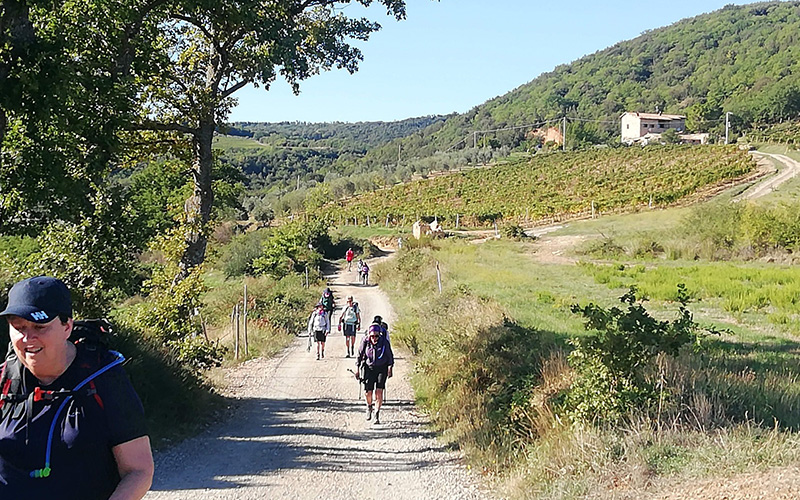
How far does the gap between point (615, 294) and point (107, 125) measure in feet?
51.3

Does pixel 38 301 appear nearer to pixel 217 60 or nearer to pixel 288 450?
pixel 288 450

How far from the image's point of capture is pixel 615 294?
20.1 meters

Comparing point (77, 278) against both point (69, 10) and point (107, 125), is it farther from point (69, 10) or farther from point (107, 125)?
point (69, 10)

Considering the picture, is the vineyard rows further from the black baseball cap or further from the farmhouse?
the black baseball cap

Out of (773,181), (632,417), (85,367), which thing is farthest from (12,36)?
(773,181)

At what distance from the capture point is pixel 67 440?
2535 mm

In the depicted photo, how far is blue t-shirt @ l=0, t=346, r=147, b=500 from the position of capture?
254 centimetres

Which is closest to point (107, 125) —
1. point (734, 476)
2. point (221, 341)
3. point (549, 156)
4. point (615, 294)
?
point (734, 476)

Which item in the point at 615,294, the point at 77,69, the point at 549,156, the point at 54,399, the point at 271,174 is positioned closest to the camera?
the point at 54,399

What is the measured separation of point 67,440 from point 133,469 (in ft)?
0.92

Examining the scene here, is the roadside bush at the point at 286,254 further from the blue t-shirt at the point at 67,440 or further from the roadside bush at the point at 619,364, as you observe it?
the blue t-shirt at the point at 67,440

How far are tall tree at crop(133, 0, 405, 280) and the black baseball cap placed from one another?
8.96 m

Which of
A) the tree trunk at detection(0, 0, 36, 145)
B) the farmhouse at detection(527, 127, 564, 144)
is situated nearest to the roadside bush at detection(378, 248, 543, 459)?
→ the tree trunk at detection(0, 0, 36, 145)

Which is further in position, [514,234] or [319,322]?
[514,234]
